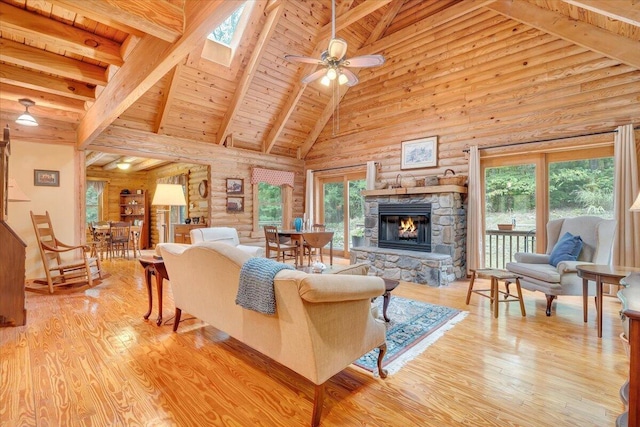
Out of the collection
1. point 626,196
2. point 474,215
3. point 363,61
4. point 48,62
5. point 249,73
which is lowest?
point 474,215

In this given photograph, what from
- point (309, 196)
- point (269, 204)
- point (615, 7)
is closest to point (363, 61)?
point (615, 7)

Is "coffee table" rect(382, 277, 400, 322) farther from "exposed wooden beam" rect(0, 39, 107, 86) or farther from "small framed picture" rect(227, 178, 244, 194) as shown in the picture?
"small framed picture" rect(227, 178, 244, 194)

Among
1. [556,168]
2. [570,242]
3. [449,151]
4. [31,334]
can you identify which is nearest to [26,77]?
[31,334]

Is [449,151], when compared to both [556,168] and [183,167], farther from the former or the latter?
[183,167]

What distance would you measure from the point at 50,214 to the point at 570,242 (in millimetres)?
6980

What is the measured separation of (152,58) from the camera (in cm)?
237

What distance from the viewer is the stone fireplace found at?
4.50 metres

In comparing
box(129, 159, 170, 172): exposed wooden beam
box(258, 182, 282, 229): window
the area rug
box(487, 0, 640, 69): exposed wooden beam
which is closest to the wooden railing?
the area rug

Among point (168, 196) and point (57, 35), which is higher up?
point (57, 35)

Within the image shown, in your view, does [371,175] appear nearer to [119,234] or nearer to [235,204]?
[235,204]

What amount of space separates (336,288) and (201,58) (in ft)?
15.6

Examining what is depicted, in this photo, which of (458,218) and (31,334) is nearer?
(31,334)

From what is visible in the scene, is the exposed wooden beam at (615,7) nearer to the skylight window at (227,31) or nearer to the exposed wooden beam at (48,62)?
the exposed wooden beam at (48,62)

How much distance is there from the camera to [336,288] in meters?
1.45
